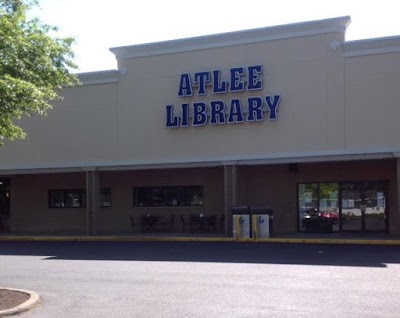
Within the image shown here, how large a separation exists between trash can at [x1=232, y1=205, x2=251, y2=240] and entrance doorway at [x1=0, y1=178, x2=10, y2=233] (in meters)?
13.7

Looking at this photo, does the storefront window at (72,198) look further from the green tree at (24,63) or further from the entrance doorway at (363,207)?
the green tree at (24,63)

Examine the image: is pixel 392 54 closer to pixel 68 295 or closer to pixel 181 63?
pixel 181 63

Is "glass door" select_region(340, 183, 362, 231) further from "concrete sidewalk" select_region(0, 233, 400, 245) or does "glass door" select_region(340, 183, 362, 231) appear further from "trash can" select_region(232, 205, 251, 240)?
"trash can" select_region(232, 205, 251, 240)

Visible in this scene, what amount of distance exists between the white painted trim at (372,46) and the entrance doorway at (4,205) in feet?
59.2

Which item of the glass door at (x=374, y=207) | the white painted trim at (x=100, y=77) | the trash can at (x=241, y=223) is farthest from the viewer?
the white painted trim at (x=100, y=77)

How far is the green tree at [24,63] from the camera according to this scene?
33.0ft

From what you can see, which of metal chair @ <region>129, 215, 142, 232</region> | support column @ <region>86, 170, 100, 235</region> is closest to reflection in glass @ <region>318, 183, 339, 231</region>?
metal chair @ <region>129, 215, 142, 232</region>

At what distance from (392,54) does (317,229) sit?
7.42m

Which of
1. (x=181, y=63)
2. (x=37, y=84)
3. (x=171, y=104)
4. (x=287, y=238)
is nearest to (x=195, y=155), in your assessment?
(x=171, y=104)

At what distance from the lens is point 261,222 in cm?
2166

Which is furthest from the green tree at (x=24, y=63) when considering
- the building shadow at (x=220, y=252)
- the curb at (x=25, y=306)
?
the building shadow at (x=220, y=252)

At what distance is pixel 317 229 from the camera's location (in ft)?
77.8

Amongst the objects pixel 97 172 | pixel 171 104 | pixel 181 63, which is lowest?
pixel 97 172

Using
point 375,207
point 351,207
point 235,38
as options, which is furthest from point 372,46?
point 351,207
